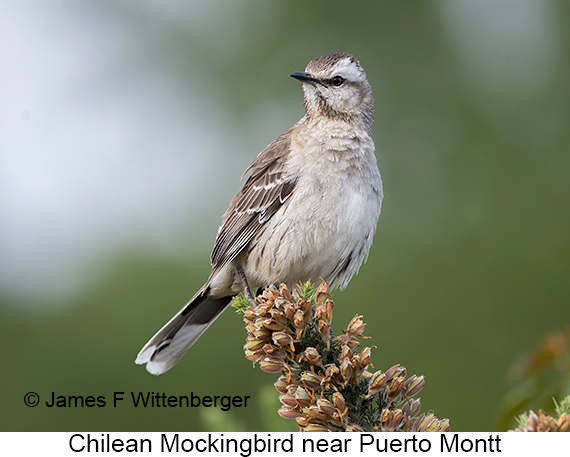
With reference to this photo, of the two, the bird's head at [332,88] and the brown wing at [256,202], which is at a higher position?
the bird's head at [332,88]

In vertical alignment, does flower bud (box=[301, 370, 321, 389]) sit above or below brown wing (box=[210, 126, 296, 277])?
below

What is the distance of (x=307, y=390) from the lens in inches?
99.9

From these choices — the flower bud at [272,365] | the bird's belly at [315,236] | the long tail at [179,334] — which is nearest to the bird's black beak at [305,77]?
the bird's belly at [315,236]

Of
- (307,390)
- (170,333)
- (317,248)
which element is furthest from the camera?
(170,333)

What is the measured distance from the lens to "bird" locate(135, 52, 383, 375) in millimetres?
4254

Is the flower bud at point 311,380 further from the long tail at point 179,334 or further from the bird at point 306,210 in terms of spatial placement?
the long tail at point 179,334

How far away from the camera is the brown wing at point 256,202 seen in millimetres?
4434

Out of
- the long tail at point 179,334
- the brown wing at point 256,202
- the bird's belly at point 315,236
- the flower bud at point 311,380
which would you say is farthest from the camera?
the long tail at point 179,334

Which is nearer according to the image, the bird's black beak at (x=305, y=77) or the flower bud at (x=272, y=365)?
the flower bud at (x=272, y=365)

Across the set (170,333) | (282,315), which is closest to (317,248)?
(170,333)

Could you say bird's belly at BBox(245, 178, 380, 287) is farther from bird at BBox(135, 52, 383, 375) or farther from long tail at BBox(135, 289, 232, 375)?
long tail at BBox(135, 289, 232, 375)

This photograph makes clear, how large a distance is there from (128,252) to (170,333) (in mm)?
3015

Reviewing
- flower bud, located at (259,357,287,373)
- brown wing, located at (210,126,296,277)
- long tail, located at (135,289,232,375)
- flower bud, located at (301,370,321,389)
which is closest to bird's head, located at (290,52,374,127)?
brown wing, located at (210,126,296,277)

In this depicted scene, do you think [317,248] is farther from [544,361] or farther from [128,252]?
[128,252]
